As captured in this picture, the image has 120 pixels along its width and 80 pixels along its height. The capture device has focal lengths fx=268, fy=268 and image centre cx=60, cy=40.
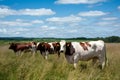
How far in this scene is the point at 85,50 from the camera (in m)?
13.4

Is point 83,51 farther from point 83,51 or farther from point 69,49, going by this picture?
point 69,49

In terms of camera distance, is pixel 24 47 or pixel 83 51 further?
pixel 24 47

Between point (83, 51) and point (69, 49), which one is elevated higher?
point (69, 49)

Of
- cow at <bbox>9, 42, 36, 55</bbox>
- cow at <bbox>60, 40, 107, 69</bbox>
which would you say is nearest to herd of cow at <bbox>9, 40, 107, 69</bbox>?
cow at <bbox>60, 40, 107, 69</bbox>

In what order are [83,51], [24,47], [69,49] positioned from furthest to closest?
[24,47], [83,51], [69,49]

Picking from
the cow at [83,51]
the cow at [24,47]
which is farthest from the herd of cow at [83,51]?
the cow at [24,47]

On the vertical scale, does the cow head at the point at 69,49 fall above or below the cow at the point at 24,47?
above

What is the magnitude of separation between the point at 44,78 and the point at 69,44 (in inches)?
217

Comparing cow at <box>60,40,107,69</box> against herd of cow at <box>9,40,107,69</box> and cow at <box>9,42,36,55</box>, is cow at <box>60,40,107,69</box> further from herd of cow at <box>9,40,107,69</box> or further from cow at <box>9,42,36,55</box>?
cow at <box>9,42,36,55</box>

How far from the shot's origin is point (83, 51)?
1328 centimetres

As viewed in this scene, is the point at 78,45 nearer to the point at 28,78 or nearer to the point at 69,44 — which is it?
the point at 69,44

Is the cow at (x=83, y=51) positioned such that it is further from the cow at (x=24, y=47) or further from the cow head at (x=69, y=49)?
the cow at (x=24, y=47)

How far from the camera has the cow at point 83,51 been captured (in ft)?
42.5

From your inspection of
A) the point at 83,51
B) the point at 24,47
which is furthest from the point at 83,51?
the point at 24,47
